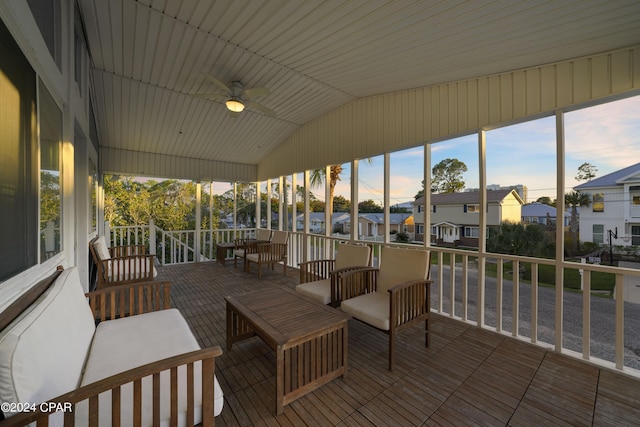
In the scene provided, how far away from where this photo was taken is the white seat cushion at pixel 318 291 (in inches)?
119

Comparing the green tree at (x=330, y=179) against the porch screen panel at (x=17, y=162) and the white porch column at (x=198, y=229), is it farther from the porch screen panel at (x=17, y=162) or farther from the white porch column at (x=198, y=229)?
the porch screen panel at (x=17, y=162)

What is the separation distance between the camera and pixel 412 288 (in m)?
2.62

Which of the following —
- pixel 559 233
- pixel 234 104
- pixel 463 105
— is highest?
pixel 234 104

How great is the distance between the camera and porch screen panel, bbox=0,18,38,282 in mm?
1214

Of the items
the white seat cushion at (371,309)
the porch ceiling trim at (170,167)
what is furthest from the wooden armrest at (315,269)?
the porch ceiling trim at (170,167)

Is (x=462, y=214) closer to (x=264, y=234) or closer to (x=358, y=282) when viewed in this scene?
(x=358, y=282)

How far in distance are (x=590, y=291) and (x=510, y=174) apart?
1.45 m

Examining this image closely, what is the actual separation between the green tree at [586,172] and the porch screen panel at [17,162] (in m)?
4.48

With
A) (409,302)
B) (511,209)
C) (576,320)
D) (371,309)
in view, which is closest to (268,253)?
(371,309)

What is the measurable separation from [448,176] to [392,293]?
2297 millimetres

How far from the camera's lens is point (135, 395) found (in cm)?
112

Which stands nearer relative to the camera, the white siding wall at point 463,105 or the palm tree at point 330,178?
the white siding wall at point 463,105

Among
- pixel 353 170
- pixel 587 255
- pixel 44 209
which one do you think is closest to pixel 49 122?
pixel 44 209

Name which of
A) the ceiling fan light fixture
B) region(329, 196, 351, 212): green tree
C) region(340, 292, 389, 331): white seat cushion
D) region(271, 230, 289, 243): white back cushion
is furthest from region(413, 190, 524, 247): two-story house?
region(271, 230, 289, 243): white back cushion
